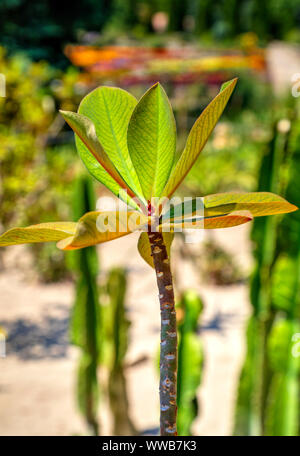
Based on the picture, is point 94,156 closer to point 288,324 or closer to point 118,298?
point 288,324

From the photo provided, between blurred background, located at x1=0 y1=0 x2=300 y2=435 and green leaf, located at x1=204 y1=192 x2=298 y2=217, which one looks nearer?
green leaf, located at x1=204 y1=192 x2=298 y2=217

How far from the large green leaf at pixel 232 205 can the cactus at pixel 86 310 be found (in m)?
1.03

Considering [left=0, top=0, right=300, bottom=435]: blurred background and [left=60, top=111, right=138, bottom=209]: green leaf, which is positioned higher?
[left=60, top=111, right=138, bottom=209]: green leaf

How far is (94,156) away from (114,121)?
30mm

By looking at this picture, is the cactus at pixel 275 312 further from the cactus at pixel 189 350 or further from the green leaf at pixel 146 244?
the green leaf at pixel 146 244

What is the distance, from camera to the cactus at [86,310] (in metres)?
1.28

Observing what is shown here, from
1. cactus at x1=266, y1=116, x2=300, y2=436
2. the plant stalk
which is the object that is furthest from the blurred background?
the plant stalk

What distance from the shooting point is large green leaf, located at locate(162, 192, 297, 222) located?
22cm

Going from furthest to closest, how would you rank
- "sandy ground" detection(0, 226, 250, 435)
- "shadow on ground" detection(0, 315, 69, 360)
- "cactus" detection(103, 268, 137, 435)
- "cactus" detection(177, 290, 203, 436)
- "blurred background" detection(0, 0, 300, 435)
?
"shadow on ground" detection(0, 315, 69, 360) → "sandy ground" detection(0, 226, 250, 435) → "cactus" detection(103, 268, 137, 435) → "blurred background" detection(0, 0, 300, 435) → "cactus" detection(177, 290, 203, 436)

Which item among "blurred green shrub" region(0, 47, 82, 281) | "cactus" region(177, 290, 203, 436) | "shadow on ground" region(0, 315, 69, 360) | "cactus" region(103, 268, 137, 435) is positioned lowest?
"shadow on ground" region(0, 315, 69, 360)

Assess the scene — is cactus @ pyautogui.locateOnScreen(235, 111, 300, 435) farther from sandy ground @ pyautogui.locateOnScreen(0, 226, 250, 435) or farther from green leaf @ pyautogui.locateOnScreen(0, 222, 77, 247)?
green leaf @ pyautogui.locateOnScreen(0, 222, 77, 247)

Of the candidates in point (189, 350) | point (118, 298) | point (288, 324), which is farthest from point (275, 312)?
point (118, 298)

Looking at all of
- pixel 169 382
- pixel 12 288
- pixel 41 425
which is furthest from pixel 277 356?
pixel 12 288

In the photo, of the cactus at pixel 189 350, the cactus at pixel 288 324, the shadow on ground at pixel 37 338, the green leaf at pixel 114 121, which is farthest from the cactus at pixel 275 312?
the shadow on ground at pixel 37 338
